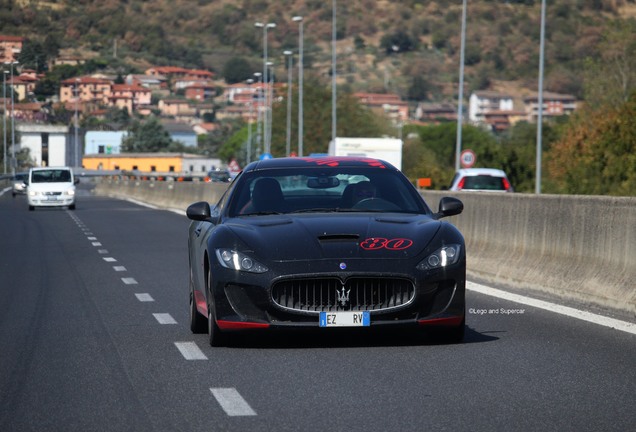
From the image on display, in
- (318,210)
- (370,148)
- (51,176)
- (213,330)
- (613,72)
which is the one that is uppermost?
(613,72)

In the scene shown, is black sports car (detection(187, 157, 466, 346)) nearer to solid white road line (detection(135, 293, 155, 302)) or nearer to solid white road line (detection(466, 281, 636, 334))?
solid white road line (detection(466, 281, 636, 334))

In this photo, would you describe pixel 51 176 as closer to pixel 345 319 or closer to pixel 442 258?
pixel 442 258

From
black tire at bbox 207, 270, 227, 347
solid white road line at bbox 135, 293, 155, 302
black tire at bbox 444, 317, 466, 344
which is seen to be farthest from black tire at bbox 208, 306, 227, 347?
solid white road line at bbox 135, 293, 155, 302

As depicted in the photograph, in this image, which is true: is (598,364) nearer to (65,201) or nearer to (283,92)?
(65,201)

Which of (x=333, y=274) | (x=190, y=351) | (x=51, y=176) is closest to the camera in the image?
(x=333, y=274)

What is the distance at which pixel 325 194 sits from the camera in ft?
41.0

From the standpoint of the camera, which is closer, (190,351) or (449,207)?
(190,351)

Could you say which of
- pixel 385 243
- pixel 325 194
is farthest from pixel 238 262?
pixel 325 194

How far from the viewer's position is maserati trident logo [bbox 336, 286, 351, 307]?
11.0 m

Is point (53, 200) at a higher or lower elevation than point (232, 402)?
lower

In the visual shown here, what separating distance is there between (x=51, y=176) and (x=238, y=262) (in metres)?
45.3

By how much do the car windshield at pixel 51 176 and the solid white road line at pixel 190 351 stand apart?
44.0m

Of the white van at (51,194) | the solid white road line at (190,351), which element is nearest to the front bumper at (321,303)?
the solid white road line at (190,351)

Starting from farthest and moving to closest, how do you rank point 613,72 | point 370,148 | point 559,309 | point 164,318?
1. point 613,72
2. point 370,148
3. point 559,309
4. point 164,318
